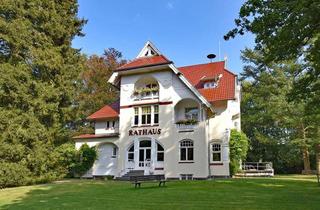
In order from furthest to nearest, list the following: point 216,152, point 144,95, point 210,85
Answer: point 210,85 → point 144,95 → point 216,152

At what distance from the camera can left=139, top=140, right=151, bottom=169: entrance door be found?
27.5 metres

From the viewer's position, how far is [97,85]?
42.8 meters

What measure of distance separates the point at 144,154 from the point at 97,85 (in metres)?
17.9

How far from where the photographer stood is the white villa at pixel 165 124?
2653cm

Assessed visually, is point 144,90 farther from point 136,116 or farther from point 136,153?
point 136,153

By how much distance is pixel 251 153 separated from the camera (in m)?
42.2

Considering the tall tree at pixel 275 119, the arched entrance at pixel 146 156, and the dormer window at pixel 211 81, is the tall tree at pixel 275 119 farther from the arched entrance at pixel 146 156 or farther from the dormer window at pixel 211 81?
the arched entrance at pixel 146 156

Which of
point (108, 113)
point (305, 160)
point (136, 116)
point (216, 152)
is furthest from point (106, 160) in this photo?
point (305, 160)

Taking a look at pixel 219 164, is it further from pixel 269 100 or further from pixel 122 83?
pixel 269 100

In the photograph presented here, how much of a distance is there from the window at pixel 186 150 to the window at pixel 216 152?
2.12m

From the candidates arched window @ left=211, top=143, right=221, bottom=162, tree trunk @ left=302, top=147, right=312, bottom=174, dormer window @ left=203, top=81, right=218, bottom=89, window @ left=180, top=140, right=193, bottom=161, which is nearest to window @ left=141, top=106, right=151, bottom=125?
window @ left=180, top=140, right=193, bottom=161

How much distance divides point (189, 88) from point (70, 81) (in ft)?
33.5

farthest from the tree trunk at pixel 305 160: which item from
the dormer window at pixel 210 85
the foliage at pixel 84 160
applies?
the foliage at pixel 84 160

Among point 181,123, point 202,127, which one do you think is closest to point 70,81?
point 181,123
